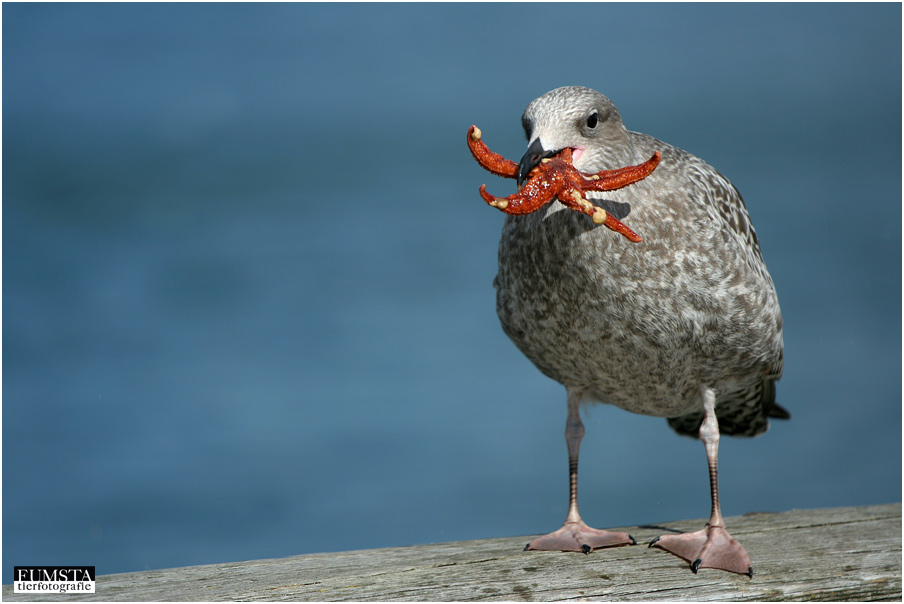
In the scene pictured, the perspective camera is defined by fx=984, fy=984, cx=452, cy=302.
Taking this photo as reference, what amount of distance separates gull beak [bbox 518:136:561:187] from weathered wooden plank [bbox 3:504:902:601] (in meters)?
1.35

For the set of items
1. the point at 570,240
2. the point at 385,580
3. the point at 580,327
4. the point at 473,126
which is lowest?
the point at 385,580

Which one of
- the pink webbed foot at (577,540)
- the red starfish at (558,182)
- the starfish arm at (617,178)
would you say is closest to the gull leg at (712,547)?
the pink webbed foot at (577,540)

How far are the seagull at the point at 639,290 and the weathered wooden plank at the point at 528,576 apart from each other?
134mm

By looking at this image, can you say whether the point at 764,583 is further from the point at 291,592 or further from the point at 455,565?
the point at 291,592

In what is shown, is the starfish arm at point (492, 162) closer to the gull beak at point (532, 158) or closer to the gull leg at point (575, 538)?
the gull beak at point (532, 158)

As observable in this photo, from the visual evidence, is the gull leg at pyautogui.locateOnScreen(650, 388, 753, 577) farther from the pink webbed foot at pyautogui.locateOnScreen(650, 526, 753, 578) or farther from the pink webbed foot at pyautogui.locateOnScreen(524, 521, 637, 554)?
the pink webbed foot at pyautogui.locateOnScreen(524, 521, 637, 554)

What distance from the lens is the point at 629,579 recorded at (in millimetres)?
3340

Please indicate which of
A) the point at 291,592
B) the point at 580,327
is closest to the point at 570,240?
the point at 580,327

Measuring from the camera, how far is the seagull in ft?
11.1

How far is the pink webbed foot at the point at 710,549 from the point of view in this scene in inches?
136

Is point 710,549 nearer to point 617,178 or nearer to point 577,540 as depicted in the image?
→ point 577,540

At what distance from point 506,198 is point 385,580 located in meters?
1.37

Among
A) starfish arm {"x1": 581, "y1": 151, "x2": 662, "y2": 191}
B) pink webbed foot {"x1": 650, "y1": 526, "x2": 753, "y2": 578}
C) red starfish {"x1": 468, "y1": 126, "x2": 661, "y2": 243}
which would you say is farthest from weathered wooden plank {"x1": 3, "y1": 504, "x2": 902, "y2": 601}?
starfish arm {"x1": 581, "y1": 151, "x2": 662, "y2": 191}

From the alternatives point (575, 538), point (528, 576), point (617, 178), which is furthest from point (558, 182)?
point (575, 538)
